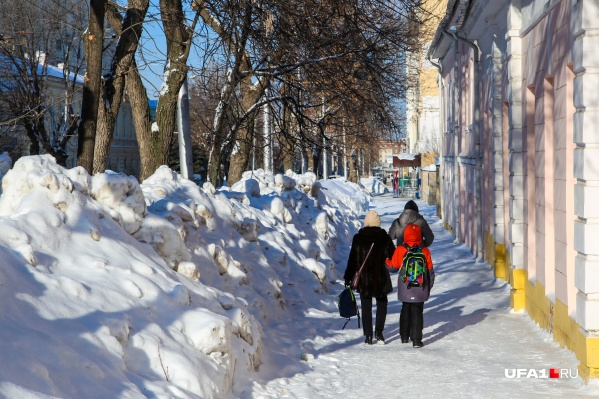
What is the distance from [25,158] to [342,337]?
4.18 metres

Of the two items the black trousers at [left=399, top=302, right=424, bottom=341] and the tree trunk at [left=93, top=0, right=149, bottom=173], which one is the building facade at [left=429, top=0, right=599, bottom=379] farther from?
the tree trunk at [left=93, top=0, right=149, bottom=173]

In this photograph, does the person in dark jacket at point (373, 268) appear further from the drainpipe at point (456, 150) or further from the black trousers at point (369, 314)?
the drainpipe at point (456, 150)

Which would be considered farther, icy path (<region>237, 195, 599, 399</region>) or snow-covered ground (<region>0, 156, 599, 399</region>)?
icy path (<region>237, 195, 599, 399</region>)

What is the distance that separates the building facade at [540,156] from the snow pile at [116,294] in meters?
2.99

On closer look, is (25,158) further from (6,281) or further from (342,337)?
(342,337)

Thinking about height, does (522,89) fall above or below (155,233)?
above

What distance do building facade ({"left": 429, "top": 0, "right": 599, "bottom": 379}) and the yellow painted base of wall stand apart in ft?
0.04

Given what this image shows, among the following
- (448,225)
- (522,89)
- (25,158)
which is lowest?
(448,225)

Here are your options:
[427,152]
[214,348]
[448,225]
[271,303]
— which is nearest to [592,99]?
[214,348]

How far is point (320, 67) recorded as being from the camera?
49.8 ft

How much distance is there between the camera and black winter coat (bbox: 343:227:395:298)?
31.1 feet

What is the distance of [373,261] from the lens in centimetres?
957

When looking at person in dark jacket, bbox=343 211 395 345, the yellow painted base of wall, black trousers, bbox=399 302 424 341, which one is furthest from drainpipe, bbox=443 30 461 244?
black trousers, bbox=399 302 424 341

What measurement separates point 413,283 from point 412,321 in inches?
15.9
